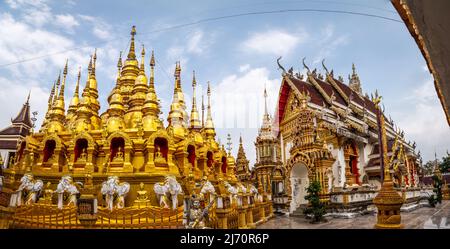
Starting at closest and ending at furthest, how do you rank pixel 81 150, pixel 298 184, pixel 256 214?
pixel 81 150 < pixel 256 214 < pixel 298 184

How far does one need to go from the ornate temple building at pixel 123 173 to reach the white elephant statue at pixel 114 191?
0.07 ft

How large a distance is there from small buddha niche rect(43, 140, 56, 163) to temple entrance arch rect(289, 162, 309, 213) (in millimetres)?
9189

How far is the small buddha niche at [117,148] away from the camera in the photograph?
803 centimetres

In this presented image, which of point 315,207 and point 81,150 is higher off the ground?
point 81,150

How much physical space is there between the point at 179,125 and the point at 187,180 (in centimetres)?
264

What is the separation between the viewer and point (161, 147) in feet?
27.6

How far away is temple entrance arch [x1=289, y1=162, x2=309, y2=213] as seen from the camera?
41.1 feet

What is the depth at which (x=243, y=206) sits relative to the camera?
26.6 feet

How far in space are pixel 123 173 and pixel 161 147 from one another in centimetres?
134

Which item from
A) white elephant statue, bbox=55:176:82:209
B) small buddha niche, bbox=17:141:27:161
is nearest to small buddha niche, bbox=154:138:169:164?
white elephant statue, bbox=55:176:82:209

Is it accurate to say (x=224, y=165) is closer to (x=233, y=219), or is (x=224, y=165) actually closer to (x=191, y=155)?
(x=191, y=155)

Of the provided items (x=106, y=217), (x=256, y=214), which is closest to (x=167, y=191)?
(x=106, y=217)

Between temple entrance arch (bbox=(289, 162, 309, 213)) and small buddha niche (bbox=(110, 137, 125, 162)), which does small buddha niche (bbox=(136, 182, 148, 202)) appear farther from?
temple entrance arch (bbox=(289, 162, 309, 213))
